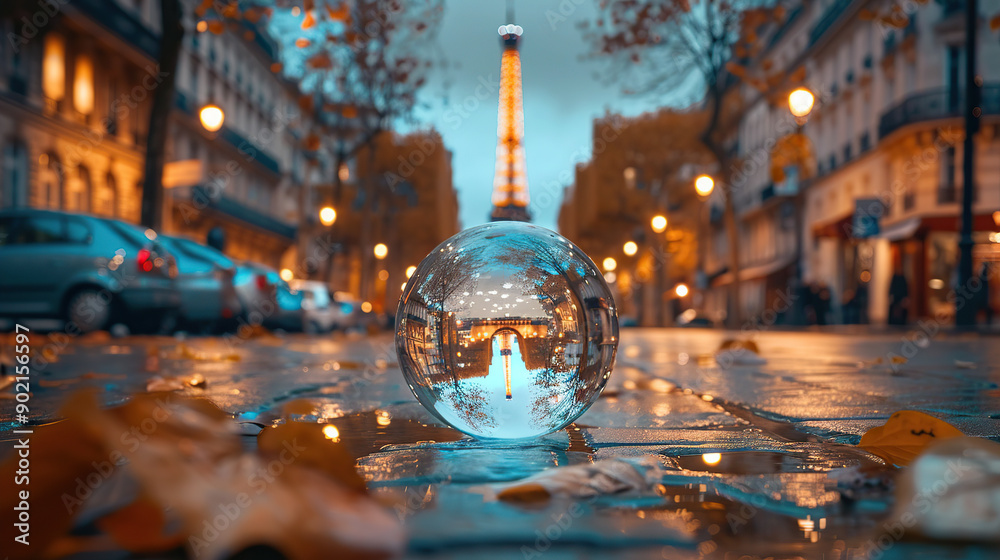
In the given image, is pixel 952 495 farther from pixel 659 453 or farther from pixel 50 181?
pixel 50 181

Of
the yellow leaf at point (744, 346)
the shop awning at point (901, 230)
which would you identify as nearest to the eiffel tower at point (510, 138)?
the shop awning at point (901, 230)

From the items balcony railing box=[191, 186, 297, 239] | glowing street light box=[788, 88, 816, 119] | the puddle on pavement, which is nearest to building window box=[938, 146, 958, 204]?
glowing street light box=[788, 88, 816, 119]

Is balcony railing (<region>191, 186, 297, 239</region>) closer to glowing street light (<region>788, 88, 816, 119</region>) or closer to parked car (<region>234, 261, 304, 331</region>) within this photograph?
parked car (<region>234, 261, 304, 331</region>)

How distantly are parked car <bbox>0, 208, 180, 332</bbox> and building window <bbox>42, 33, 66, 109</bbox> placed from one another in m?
13.9

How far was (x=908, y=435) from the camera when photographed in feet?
6.96

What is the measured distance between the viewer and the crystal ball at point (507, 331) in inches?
90.9

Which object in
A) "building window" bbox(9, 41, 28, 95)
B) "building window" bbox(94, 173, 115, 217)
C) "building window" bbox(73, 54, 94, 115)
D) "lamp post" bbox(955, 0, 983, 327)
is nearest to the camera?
"lamp post" bbox(955, 0, 983, 327)

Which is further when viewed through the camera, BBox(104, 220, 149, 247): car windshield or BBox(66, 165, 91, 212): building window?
BBox(66, 165, 91, 212): building window

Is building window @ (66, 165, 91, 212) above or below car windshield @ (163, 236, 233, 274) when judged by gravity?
above

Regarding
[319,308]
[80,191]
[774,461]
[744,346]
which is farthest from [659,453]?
[80,191]

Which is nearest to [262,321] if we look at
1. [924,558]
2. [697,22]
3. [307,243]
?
[697,22]

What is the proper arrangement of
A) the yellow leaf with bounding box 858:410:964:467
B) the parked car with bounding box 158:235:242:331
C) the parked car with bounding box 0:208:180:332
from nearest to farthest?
1. the yellow leaf with bounding box 858:410:964:467
2. the parked car with bounding box 0:208:180:332
3. the parked car with bounding box 158:235:242:331

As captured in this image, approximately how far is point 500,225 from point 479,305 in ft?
1.01

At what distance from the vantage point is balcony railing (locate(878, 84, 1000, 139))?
91.2 feet
